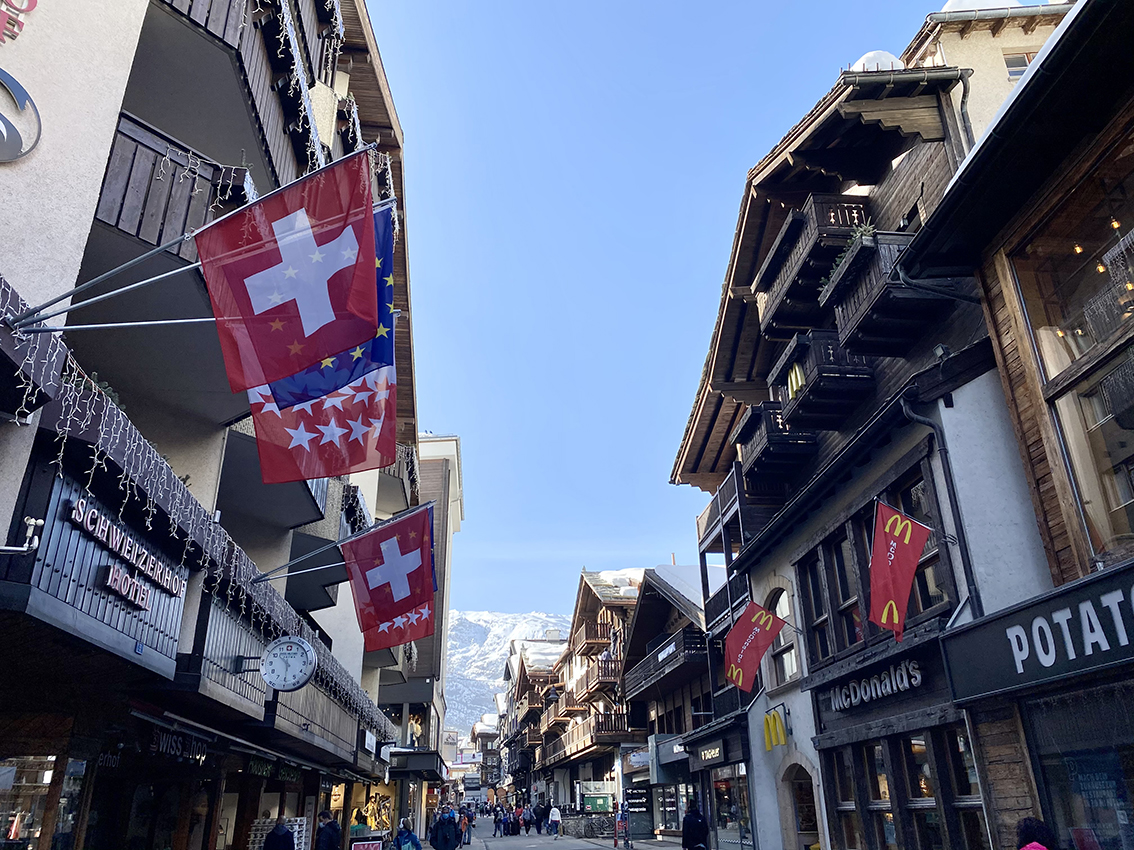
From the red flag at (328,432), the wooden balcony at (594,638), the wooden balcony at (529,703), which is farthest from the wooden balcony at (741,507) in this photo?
the wooden balcony at (529,703)

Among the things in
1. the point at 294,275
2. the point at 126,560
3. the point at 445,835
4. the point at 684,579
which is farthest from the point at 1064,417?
the point at 684,579

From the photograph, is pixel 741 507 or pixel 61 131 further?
pixel 741 507

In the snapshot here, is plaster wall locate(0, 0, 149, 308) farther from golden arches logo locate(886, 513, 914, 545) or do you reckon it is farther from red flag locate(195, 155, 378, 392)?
golden arches logo locate(886, 513, 914, 545)

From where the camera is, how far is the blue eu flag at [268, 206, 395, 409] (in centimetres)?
777

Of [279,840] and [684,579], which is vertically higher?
[684,579]

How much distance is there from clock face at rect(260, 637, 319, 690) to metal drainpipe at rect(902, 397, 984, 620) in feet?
32.6

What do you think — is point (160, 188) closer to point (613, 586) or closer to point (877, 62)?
point (877, 62)

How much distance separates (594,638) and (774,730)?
1146 inches

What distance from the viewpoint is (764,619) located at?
17203mm

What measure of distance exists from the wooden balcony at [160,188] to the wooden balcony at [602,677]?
118 feet

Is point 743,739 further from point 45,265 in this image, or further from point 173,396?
point 45,265

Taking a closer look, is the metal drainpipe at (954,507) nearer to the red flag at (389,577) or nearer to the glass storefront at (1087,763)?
the glass storefront at (1087,763)

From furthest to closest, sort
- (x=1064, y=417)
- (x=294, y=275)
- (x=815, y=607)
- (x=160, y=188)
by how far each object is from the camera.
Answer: (x=815, y=607), (x=1064, y=417), (x=160, y=188), (x=294, y=275)

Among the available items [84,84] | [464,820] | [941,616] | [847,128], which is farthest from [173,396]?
[464,820]
